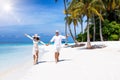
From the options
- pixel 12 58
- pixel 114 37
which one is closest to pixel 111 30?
pixel 114 37

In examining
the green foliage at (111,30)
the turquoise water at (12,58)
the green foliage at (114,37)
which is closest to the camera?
the turquoise water at (12,58)


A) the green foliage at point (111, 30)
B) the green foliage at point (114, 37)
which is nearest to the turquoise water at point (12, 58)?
the green foliage at point (111, 30)

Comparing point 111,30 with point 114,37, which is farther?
point 114,37

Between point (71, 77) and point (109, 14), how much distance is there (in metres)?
41.6

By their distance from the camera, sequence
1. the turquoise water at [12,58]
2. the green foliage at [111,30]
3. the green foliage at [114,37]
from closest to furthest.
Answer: the turquoise water at [12,58] → the green foliage at [111,30] → the green foliage at [114,37]

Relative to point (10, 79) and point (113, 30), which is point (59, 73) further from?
point (113, 30)

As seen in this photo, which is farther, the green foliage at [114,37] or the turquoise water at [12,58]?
the green foliage at [114,37]

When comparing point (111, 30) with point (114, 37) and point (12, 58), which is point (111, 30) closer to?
point (114, 37)

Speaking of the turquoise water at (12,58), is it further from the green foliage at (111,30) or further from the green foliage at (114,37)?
the green foliage at (114,37)

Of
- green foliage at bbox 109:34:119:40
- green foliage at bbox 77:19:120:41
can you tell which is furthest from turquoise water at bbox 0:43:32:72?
green foliage at bbox 109:34:119:40

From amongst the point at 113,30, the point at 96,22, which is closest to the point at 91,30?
the point at 96,22

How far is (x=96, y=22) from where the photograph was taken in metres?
49.6

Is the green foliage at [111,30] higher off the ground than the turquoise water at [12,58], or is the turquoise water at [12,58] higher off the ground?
the green foliage at [111,30]

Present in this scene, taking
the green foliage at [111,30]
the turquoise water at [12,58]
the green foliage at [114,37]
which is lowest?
the turquoise water at [12,58]
